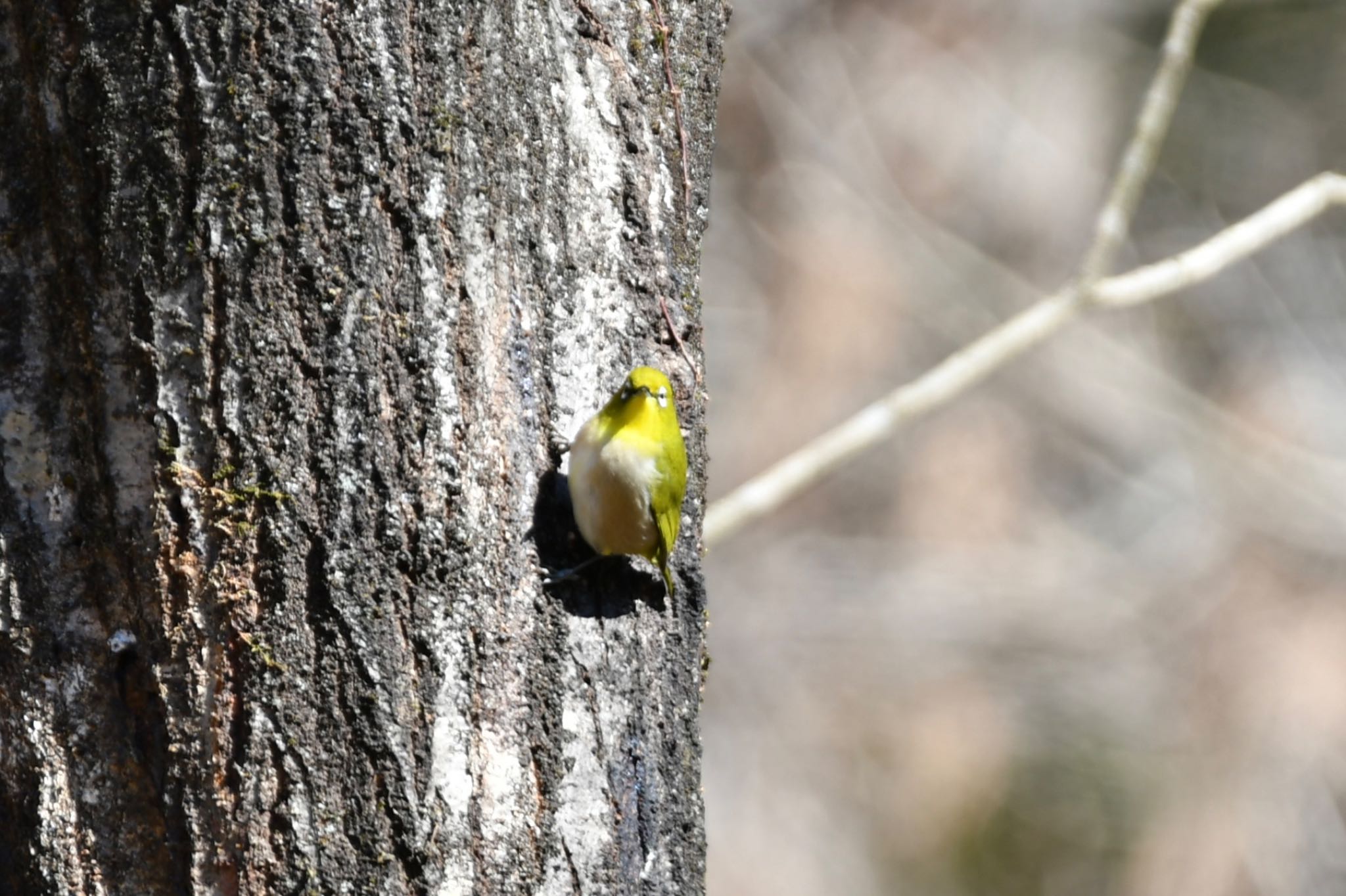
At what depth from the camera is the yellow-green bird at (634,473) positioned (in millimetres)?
1867

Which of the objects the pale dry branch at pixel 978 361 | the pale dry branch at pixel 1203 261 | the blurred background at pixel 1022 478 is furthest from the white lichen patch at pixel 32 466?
the blurred background at pixel 1022 478

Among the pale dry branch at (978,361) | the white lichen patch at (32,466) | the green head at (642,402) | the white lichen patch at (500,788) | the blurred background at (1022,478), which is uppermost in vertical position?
the blurred background at (1022,478)

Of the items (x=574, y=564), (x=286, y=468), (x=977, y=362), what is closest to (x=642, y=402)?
(x=574, y=564)

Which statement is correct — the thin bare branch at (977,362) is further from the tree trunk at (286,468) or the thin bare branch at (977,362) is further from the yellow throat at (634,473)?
the tree trunk at (286,468)

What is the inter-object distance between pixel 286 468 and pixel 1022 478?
8.09 m

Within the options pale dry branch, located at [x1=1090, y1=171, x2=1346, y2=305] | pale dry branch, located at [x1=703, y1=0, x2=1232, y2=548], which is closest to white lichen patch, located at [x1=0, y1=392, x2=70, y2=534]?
pale dry branch, located at [x1=703, y1=0, x2=1232, y2=548]

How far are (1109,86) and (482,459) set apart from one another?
8.64 metres

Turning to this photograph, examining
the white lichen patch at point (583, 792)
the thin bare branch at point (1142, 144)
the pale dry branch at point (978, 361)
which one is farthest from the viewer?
the thin bare branch at point (1142, 144)

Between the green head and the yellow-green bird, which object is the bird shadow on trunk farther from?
the green head

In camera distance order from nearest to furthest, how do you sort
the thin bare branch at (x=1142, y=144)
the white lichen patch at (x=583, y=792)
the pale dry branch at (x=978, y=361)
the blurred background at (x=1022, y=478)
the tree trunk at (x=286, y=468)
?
the tree trunk at (x=286, y=468) → the white lichen patch at (x=583, y=792) → the pale dry branch at (x=978, y=361) → the thin bare branch at (x=1142, y=144) → the blurred background at (x=1022, y=478)

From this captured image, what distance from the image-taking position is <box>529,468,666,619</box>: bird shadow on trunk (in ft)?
5.99

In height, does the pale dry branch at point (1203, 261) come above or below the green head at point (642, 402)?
above

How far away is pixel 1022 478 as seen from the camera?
9.19m

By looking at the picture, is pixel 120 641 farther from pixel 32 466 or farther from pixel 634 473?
pixel 634 473
